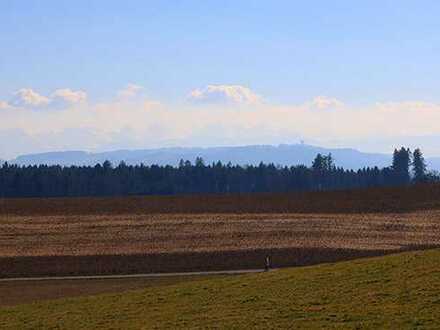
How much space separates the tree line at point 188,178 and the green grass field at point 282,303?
105726 millimetres

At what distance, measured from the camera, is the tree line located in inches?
5197

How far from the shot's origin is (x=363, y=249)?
1799 inches

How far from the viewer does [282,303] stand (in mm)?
21375

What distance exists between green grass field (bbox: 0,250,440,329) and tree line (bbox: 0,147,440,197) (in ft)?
347

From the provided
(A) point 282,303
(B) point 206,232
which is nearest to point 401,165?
(B) point 206,232

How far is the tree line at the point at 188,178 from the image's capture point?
433ft

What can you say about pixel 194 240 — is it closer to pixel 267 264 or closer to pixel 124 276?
pixel 124 276

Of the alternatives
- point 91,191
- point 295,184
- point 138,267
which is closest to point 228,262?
point 138,267

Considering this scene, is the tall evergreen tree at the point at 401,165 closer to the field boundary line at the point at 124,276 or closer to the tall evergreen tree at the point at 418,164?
the tall evergreen tree at the point at 418,164

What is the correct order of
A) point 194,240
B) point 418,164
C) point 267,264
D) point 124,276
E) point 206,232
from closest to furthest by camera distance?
point 267,264 → point 124,276 → point 194,240 → point 206,232 → point 418,164

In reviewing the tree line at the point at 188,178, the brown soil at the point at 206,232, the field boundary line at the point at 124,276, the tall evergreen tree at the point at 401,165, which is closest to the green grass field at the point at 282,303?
the field boundary line at the point at 124,276

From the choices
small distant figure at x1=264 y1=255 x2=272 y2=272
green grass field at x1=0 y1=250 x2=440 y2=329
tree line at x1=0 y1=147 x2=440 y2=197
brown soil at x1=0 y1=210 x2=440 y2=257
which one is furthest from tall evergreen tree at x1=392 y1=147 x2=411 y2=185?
green grass field at x1=0 y1=250 x2=440 y2=329

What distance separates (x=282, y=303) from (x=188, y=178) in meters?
125

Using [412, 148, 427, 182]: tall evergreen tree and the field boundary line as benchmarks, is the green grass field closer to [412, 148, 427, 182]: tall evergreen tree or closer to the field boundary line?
the field boundary line
